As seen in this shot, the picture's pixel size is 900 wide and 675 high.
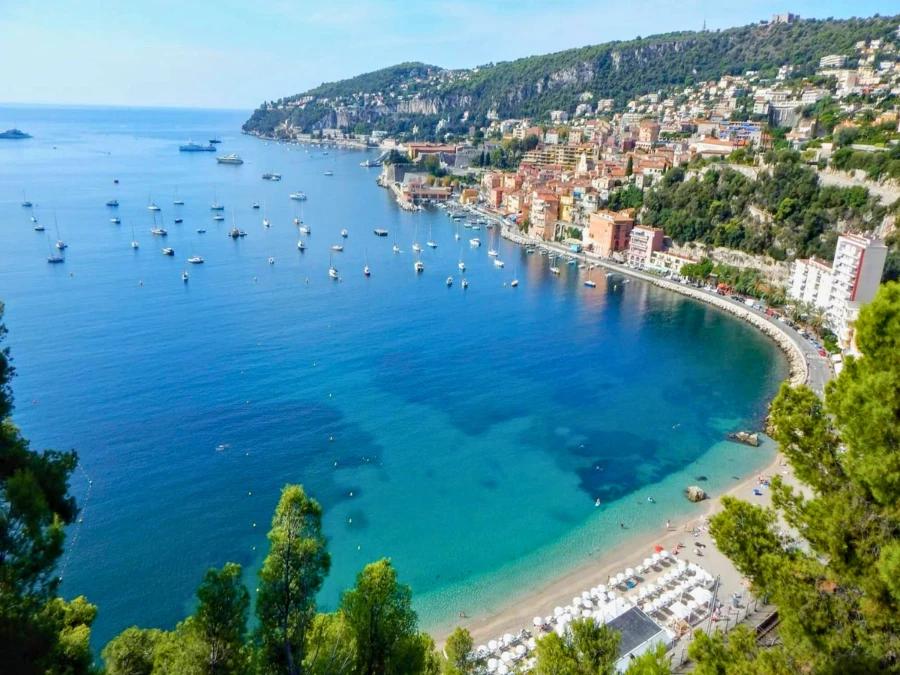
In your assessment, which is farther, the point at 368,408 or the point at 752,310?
the point at 752,310

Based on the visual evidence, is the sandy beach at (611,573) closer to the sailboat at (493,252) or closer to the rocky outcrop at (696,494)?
the rocky outcrop at (696,494)

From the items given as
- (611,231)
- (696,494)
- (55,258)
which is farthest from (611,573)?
(55,258)

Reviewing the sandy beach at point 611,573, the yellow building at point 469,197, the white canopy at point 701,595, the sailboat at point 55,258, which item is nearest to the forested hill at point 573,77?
the yellow building at point 469,197

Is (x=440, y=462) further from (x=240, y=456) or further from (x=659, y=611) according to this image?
(x=659, y=611)

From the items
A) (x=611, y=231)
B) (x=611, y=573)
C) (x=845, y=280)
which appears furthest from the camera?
(x=611, y=231)

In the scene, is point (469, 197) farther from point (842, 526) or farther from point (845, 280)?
point (842, 526)

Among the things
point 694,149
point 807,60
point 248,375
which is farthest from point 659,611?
point 807,60
